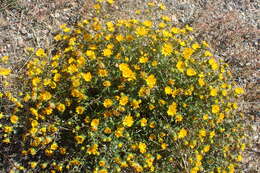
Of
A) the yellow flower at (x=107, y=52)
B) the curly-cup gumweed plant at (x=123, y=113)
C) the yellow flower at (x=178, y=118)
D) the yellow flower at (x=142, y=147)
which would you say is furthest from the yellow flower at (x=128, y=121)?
the yellow flower at (x=107, y=52)

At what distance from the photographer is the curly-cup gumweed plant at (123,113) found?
3.38 m

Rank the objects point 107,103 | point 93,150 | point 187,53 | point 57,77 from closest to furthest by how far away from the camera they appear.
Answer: point 93,150
point 107,103
point 57,77
point 187,53

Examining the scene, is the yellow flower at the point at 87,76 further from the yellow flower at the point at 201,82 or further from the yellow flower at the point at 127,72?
the yellow flower at the point at 201,82

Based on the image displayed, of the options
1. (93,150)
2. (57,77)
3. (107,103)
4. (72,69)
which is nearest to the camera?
(93,150)

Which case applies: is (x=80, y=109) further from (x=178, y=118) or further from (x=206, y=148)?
(x=206, y=148)

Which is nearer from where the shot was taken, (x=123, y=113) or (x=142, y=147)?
(x=142, y=147)

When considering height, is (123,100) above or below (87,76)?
below

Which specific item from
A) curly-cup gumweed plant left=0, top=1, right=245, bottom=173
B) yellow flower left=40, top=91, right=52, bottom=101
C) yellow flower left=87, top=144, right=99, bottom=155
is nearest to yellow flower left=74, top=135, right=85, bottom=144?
curly-cup gumweed plant left=0, top=1, right=245, bottom=173

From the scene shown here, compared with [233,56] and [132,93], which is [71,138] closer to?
[132,93]

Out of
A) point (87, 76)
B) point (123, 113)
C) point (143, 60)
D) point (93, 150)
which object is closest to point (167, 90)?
point (143, 60)

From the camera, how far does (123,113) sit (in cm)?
354

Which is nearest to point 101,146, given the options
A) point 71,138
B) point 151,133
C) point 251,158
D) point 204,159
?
point 71,138

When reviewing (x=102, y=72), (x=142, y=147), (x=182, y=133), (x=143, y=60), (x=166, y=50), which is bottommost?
(x=142, y=147)

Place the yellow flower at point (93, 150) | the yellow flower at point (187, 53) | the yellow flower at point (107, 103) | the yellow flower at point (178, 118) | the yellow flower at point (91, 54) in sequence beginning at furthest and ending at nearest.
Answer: the yellow flower at point (187, 53) → the yellow flower at point (91, 54) → the yellow flower at point (178, 118) → the yellow flower at point (107, 103) → the yellow flower at point (93, 150)
